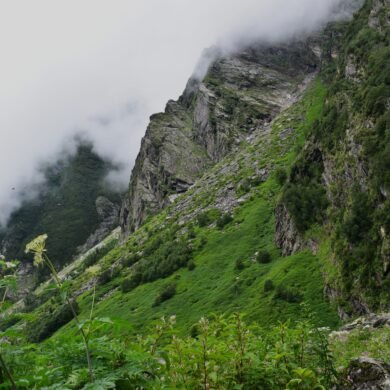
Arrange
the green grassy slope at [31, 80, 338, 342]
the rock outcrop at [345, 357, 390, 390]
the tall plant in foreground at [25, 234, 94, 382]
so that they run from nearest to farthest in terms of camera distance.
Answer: the tall plant in foreground at [25, 234, 94, 382] < the rock outcrop at [345, 357, 390, 390] < the green grassy slope at [31, 80, 338, 342]

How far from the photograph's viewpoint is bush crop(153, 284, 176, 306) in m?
89.4

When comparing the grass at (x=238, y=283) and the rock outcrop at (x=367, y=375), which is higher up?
the rock outcrop at (x=367, y=375)

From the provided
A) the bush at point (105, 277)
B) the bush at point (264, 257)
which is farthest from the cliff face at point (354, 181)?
the bush at point (105, 277)

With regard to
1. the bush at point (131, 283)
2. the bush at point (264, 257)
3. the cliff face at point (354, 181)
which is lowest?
the bush at point (264, 257)

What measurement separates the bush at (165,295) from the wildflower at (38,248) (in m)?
86.5

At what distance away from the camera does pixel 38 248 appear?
4.62 m

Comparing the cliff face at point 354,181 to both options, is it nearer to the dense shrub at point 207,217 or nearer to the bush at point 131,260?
→ the dense shrub at point 207,217

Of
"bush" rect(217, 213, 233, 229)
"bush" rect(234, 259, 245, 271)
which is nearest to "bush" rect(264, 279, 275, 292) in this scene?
"bush" rect(234, 259, 245, 271)

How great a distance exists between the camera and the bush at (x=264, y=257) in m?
80.4

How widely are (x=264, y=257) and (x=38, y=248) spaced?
78266mm

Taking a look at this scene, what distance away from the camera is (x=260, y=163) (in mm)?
144500

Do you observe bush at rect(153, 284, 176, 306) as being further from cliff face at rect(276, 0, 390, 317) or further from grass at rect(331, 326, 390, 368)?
grass at rect(331, 326, 390, 368)

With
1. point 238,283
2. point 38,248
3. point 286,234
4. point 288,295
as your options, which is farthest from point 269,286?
point 38,248

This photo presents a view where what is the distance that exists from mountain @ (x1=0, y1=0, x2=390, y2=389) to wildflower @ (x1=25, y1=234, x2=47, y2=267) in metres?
0.26
